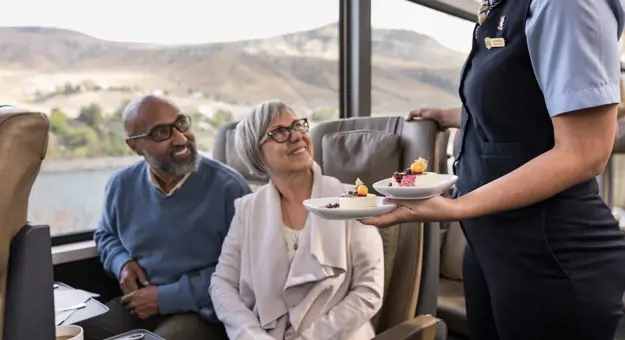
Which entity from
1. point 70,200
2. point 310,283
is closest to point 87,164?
point 70,200

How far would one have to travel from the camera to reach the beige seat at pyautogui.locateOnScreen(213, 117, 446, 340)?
1787mm

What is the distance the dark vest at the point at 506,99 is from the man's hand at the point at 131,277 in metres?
1.39

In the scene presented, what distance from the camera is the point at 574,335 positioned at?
111 centimetres

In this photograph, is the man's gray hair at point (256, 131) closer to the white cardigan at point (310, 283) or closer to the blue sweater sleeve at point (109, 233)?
the white cardigan at point (310, 283)

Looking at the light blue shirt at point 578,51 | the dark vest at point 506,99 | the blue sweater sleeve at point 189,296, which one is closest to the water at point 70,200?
the blue sweater sleeve at point 189,296

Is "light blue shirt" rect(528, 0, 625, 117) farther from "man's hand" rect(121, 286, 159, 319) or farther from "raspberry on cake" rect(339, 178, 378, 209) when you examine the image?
"man's hand" rect(121, 286, 159, 319)

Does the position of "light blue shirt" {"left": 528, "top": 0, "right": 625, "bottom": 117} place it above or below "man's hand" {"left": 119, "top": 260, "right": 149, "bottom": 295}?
above

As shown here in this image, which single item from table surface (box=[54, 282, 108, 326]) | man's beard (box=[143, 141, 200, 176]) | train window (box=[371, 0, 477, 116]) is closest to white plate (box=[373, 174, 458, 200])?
table surface (box=[54, 282, 108, 326])

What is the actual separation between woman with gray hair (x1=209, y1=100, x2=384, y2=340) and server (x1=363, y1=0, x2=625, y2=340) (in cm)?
44

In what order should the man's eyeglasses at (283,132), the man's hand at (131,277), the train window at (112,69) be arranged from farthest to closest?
1. the train window at (112,69)
2. the man's hand at (131,277)
3. the man's eyeglasses at (283,132)

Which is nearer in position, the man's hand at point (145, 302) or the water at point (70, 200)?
the man's hand at point (145, 302)

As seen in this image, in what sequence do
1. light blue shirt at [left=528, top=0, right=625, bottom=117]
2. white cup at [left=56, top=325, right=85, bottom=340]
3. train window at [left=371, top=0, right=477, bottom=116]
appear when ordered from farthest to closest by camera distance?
train window at [left=371, top=0, right=477, bottom=116] < white cup at [left=56, top=325, right=85, bottom=340] < light blue shirt at [left=528, top=0, right=625, bottom=117]

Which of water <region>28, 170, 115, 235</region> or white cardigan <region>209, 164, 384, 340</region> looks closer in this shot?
white cardigan <region>209, 164, 384, 340</region>

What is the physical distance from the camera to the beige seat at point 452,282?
2.45m
